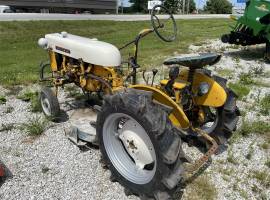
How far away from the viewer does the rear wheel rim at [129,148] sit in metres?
3.63

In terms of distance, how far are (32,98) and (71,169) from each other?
2.80 meters

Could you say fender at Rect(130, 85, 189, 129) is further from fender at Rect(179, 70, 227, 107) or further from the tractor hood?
the tractor hood

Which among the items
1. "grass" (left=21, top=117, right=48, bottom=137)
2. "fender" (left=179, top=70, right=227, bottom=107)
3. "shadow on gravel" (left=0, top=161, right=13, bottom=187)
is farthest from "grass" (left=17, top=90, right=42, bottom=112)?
"fender" (left=179, top=70, right=227, bottom=107)

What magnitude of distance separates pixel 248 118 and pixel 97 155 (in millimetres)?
2560

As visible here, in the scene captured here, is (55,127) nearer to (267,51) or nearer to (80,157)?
(80,157)

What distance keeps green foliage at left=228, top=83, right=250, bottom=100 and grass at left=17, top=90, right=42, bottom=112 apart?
3600 mm

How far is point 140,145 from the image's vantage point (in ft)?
12.0

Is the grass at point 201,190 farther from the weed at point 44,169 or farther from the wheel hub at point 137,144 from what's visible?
the weed at point 44,169

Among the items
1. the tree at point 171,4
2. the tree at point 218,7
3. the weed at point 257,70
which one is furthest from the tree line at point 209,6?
the weed at point 257,70

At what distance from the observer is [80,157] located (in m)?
4.52

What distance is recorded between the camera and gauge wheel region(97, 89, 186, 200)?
10.7 feet

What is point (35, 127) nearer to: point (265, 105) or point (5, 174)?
point (5, 174)

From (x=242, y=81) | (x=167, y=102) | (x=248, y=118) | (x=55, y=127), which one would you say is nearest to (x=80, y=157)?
(x=55, y=127)

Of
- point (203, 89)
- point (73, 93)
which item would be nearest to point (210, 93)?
point (203, 89)
